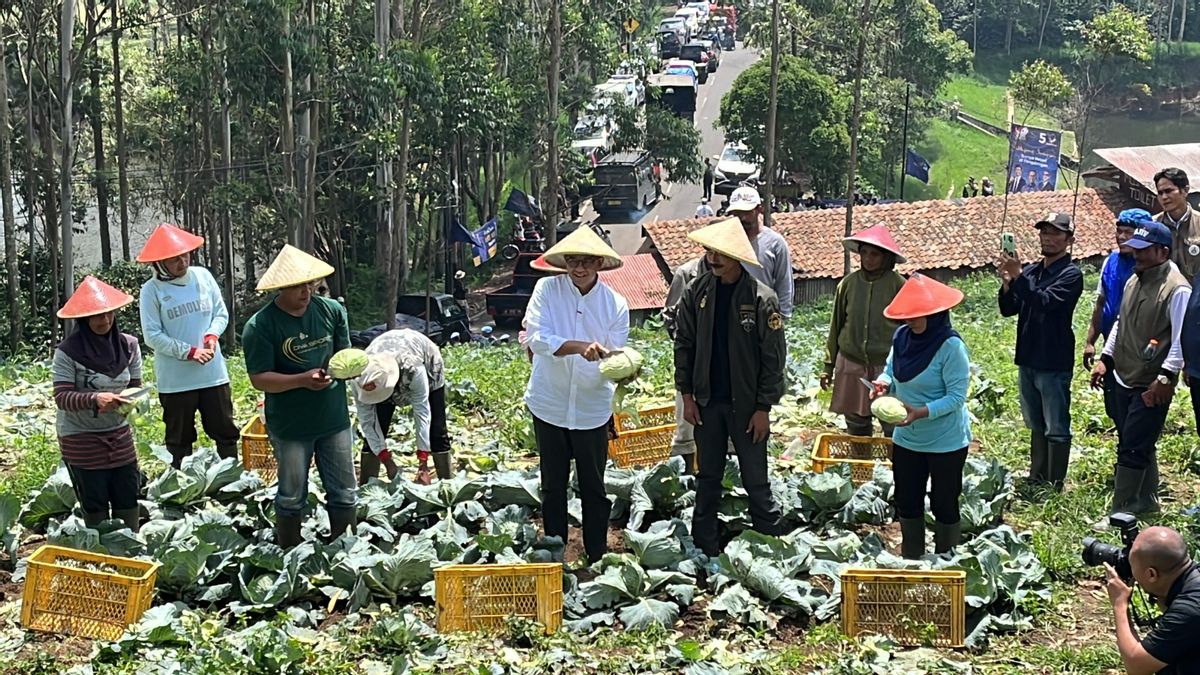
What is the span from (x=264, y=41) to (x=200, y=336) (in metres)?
16.9

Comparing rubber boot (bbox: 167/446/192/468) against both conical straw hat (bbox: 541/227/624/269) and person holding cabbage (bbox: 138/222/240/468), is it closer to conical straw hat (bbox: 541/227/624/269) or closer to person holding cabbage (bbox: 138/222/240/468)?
person holding cabbage (bbox: 138/222/240/468)

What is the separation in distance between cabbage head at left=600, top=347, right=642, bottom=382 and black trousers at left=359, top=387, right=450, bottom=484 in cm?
181

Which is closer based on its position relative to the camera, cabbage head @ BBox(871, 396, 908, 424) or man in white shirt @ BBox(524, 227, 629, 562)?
cabbage head @ BBox(871, 396, 908, 424)

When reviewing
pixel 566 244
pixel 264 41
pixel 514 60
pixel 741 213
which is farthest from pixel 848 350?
pixel 514 60

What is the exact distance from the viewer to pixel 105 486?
6652 mm

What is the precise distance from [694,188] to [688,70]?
866 cm

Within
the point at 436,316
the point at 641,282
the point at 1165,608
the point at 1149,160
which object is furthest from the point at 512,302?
the point at 1165,608

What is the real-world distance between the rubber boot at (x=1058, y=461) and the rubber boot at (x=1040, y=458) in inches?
0.7

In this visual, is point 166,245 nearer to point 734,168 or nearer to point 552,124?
point 552,124

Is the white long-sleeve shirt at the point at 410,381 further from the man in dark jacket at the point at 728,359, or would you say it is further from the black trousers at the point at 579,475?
the man in dark jacket at the point at 728,359

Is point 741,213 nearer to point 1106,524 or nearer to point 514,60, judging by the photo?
point 1106,524

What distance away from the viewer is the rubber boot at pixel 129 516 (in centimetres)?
673

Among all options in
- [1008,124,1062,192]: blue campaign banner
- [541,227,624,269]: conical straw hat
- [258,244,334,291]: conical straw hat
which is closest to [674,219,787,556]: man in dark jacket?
[541,227,624,269]: conical straw hat

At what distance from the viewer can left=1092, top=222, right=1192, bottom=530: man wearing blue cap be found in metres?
6.62
